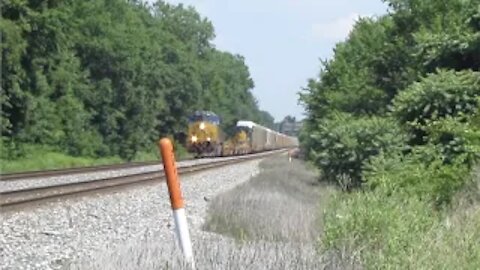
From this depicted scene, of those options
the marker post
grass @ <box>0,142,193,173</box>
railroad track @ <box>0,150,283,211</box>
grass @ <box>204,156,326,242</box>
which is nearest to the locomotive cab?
grass @ <box>0,142,193,173</box>

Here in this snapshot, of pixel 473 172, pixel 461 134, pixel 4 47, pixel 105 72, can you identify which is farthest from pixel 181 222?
pixel 105 72

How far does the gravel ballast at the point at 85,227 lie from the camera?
10.6 meters

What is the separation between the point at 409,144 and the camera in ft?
62.2

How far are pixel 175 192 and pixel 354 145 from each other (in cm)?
1708

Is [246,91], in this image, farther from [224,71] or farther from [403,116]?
[403,116]

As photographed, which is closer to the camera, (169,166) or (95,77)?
(169,166)

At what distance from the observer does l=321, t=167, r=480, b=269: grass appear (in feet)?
22.2

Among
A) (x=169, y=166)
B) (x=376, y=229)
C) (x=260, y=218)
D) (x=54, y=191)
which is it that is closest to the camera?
(x=169, y=166)

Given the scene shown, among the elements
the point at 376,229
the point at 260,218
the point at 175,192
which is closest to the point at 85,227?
the point at 260,218

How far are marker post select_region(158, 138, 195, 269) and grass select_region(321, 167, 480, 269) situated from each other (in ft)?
5.13

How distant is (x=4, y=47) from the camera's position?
4009cm

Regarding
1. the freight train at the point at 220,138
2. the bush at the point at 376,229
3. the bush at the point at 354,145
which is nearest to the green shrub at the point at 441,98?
the bush at the point at 354,145

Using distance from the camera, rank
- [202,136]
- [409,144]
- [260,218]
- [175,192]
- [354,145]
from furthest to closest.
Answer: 1. [202,136]
2. [354,145]
3. [409,144]
4. [260,218]
5. [175,192]

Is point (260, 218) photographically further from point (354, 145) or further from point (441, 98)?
point (354, 145)
